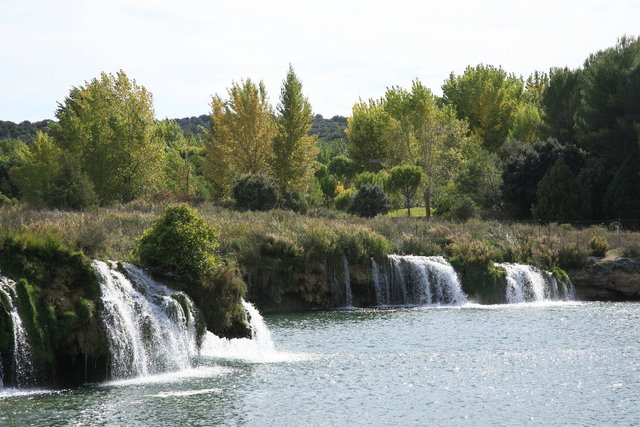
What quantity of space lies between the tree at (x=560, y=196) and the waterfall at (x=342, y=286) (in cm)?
2109

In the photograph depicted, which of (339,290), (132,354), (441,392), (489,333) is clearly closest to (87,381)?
(132,354)

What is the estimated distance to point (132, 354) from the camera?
21797 millimetres

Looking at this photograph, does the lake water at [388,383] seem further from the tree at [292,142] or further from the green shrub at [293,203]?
the tree at [292,142]

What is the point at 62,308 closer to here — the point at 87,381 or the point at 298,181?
the point at 87,381

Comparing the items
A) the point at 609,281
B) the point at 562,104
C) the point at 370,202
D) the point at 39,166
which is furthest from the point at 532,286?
the point at 39,166

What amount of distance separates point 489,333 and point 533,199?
99.6ft

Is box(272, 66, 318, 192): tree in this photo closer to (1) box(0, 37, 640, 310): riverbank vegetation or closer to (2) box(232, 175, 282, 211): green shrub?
(1) box(0, 37, 640, 310): riverbank vegetation

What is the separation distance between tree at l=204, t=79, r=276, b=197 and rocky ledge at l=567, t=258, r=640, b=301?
25.3 m

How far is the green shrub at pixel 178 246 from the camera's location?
78.9 feet

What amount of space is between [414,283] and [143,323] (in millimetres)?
19441

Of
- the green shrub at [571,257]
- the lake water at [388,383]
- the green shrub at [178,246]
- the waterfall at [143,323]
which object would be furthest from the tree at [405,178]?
the waterfall at [143,323]

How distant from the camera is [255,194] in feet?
171

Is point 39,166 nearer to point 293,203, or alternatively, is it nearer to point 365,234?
point 293,203

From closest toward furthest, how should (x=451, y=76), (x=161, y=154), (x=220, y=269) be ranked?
(x=220, y=269) < (x=161, y=154) < (x=451, y=76)
